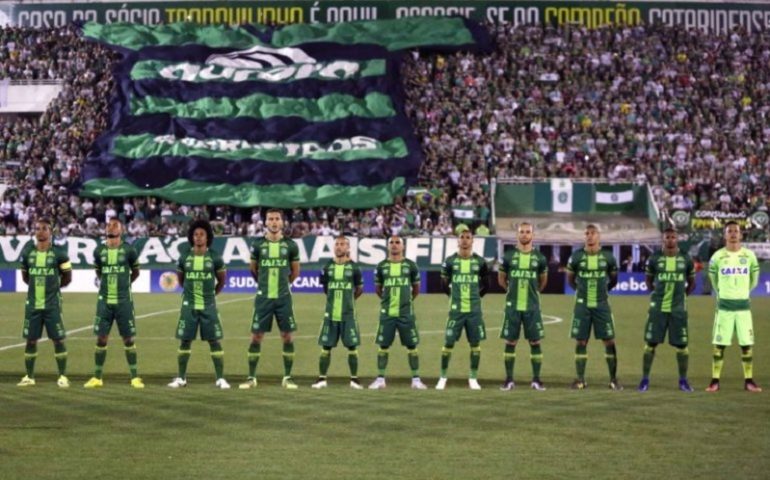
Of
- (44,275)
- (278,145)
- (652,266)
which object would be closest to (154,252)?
(278,145)

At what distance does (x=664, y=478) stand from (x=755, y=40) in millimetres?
47668

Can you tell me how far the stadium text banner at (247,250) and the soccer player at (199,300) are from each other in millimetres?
26229

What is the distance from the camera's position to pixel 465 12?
2330 inches

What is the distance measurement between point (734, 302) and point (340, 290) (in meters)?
5.55

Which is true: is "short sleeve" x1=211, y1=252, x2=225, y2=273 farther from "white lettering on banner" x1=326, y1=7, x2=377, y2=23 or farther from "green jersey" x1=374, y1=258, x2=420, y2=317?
"white lettering on banner" x1=326, y1=7, x2=377, y2=23

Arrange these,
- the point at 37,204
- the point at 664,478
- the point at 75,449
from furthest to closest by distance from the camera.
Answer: the point at 37,204, the point at 75,449, the point at 664,478

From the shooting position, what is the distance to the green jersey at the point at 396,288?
715 inches

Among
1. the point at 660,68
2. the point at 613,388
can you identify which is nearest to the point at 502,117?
the point at 660,68

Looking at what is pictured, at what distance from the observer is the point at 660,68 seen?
2105 inches

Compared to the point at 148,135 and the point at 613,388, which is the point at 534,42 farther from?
the point at 613,388

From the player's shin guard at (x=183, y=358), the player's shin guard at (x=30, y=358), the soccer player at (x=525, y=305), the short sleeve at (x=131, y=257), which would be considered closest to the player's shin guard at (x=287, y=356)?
A: the player's shin guard at (x=183, y=358)

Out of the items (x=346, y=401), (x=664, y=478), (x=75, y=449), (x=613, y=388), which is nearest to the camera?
(x=664, y=478)

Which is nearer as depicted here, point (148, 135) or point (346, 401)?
point (346, 401)

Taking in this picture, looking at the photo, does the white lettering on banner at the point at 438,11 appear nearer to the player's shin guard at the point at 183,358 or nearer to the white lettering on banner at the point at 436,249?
the white lettering on banner at the point at 436,249
